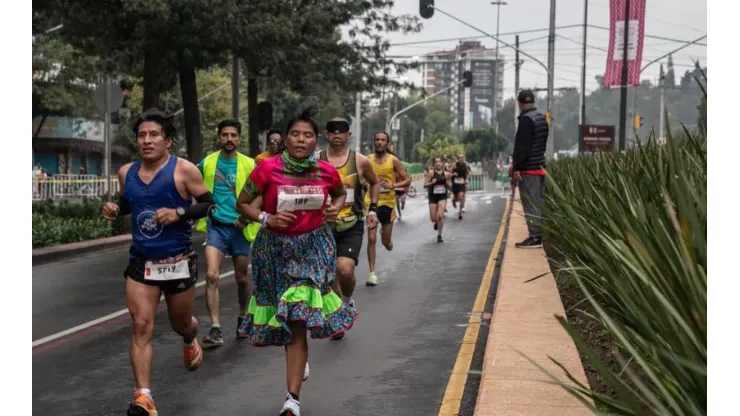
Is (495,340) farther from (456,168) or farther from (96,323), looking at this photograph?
(456,168)

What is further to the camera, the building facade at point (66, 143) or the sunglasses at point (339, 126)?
the building facade at point (66, 143)

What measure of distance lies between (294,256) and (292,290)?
0.21 meters

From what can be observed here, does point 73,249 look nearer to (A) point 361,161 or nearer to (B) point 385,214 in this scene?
(B) point 385,214

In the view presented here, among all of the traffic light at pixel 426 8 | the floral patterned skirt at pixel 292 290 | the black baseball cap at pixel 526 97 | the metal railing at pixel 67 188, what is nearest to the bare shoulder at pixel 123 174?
the floral patterned skirt at pixel 292 290

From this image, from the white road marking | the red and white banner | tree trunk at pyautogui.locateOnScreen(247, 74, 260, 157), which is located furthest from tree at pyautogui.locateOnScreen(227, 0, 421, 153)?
the white road marking

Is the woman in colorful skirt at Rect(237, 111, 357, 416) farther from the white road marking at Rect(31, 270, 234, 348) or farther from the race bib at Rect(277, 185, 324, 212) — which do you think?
the white road marking at Rect(31, 270, 234, 348)

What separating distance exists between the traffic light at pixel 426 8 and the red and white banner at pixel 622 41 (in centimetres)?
572

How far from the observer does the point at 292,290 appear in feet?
23.1

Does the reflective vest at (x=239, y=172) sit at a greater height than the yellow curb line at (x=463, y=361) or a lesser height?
greater

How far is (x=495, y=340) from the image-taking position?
324 inches

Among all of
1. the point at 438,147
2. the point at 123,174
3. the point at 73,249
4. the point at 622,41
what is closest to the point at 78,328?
the point at 123,174

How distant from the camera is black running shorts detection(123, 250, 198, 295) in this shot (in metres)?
7.29

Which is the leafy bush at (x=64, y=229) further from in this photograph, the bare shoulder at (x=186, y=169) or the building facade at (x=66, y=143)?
the building facade at (x=66, y=143)

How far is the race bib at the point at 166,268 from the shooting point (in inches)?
285
